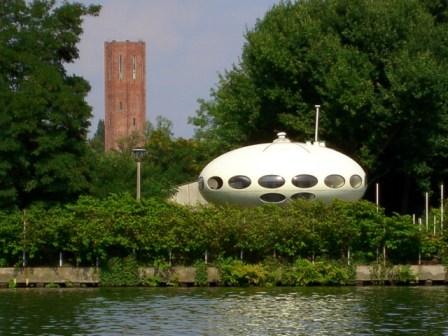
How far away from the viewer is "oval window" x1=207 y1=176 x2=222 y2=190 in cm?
5303

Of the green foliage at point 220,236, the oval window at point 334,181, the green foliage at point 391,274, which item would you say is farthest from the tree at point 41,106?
the green foliage at point 391,274

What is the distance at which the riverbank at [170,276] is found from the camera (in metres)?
46.4

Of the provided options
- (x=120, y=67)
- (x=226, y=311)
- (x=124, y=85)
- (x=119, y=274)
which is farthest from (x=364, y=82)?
(x=120, y=67)

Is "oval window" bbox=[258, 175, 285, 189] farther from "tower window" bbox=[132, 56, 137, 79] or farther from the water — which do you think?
"tower window" bbox=[132, 56, 137, 79]

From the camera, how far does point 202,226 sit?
154 feet

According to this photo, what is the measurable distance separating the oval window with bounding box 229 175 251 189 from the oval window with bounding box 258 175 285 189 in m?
0.53

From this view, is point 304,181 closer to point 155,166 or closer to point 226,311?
point 226,311

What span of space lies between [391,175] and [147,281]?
79.8 ft

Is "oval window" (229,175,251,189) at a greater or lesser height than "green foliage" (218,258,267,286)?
greater

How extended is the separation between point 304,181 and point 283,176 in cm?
81

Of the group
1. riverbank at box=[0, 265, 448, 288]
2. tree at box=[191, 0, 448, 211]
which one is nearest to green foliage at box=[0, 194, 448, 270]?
riverbank at box=[0, 265, 448, 288]

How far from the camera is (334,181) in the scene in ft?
170

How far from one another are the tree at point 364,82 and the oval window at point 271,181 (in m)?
10.1

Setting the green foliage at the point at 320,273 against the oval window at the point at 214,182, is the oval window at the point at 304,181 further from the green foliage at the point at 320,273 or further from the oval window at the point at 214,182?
the green foliage at the point at 320,273
